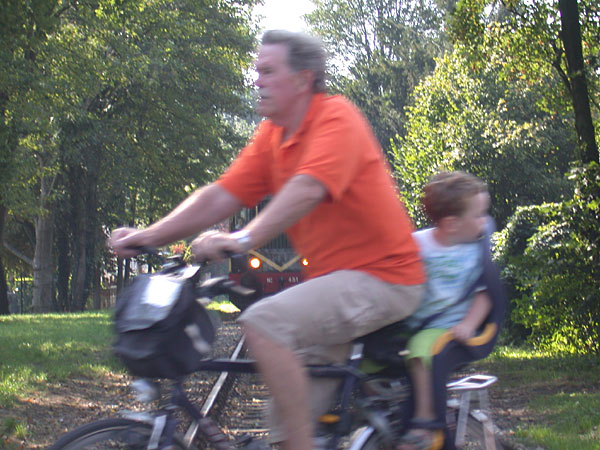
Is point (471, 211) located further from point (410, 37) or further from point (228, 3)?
point (410, 37)

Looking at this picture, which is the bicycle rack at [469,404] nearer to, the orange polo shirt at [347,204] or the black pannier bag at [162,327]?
the orange polo shirt at [347,204]

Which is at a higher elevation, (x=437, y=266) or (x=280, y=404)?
(x=437, y=266)

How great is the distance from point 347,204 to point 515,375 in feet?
28.7

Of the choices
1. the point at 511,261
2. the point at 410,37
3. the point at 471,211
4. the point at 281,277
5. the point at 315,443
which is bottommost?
the point at 281,277

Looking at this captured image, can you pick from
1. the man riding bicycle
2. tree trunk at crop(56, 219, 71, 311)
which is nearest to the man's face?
the man riding bicycle

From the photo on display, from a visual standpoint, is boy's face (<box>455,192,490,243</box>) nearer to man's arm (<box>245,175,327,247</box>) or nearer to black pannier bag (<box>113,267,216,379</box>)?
man's arm (<box>245,175,327,247</box>)

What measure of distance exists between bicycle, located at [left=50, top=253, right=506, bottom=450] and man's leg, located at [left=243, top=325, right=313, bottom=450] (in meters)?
0.17

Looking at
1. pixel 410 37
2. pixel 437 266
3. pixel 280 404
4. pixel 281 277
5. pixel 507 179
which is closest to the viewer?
pixel 280 404

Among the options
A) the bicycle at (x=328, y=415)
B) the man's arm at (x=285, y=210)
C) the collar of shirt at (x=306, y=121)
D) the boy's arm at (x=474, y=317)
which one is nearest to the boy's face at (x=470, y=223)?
the boy's arm at (x=474, y=317)

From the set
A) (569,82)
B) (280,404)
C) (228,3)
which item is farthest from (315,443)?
(228,3)

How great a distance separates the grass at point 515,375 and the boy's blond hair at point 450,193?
11.0 ft

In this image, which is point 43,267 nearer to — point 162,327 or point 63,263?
point 63,263

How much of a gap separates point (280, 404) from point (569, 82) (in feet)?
37.1

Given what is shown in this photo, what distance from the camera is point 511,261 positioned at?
42.1ft
